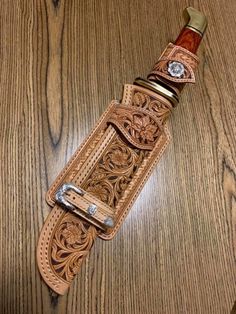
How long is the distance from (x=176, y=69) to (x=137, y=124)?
15 centimetres

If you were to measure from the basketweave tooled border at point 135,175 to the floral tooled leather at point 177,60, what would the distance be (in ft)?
0.16

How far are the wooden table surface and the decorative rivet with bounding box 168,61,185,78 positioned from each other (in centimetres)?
10

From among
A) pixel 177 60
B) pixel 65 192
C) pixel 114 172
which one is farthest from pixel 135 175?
pixel 177 60

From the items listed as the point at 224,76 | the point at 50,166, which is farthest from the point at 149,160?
the point at 224,76

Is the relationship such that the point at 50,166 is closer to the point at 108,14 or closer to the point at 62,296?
the point at 62,296

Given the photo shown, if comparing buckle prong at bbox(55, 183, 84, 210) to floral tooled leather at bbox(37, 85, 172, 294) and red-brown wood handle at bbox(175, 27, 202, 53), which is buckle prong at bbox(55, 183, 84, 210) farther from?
red-brown wood handle at bbox(175, 27, 202, 53)

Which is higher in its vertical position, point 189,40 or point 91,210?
point 189,40

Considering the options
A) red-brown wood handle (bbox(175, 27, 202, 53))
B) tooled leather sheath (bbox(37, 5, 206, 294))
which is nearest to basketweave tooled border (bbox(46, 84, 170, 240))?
tooled leather sheath (bbox(37, 5, 206, 294))

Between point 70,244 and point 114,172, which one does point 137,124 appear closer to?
point 114,172

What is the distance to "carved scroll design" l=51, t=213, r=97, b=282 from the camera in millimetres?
667

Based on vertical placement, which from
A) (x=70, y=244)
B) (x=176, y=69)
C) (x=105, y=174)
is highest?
(x=176, y=69)

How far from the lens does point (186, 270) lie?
747 mm

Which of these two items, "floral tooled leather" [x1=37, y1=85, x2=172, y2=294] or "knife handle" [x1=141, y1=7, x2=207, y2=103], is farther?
"knife handle" [x1=141, y1=7, x2=207, y2=103]

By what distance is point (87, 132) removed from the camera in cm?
79
